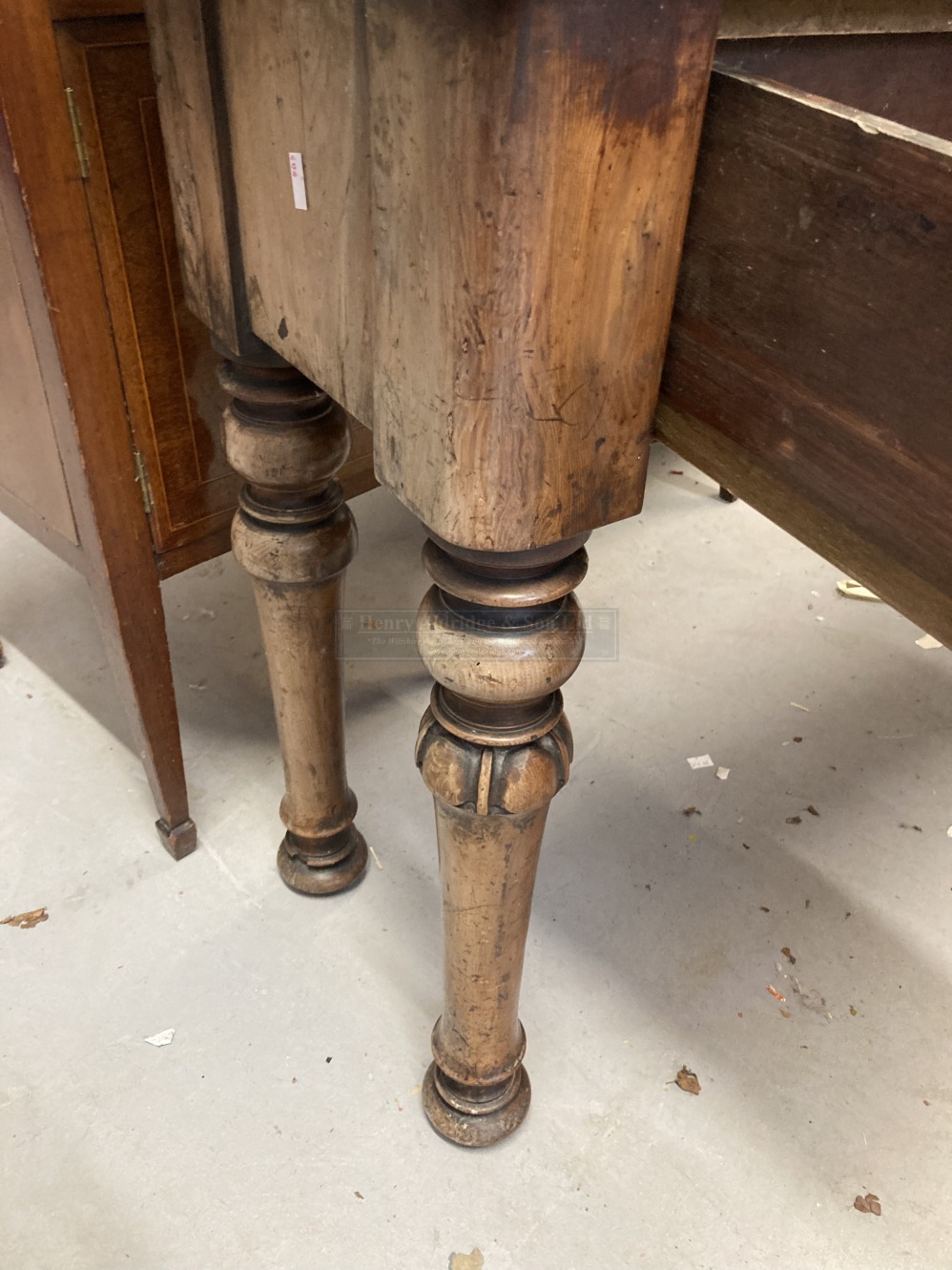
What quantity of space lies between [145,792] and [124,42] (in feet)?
2.73

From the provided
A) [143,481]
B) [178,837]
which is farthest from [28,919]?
[143,481]

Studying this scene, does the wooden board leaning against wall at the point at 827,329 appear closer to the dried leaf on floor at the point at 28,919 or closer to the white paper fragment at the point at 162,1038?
the white paper fragment at the point at 162,1038

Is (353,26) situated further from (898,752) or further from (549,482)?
(898,752)

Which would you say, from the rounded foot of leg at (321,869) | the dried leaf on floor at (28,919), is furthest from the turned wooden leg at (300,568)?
the dried leaf on floor at (28,919)

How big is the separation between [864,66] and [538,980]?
890 mm

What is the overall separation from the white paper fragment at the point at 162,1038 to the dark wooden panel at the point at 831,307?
2.73 ft

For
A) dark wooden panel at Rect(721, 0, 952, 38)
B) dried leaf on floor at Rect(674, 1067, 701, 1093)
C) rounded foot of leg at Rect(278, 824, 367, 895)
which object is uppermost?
dark wooden panel at Rect(721, 0, 952, 38)

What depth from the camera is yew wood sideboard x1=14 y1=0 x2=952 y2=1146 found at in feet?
1.39

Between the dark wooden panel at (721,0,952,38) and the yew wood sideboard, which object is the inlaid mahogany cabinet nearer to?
the yew wood sideboard

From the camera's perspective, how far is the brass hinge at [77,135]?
2.56 feet

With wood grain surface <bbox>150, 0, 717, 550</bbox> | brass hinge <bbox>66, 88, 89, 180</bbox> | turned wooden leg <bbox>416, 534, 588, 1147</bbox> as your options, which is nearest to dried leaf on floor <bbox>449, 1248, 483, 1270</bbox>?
turned wooden leg <bbox>416, 534, 588, 1147</bbox>

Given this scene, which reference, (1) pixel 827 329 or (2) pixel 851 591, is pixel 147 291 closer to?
(1) pixel 827 329

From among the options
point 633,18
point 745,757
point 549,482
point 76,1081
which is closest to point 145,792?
point 76,1081

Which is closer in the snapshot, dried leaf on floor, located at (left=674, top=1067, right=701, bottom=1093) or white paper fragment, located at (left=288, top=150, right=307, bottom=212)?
white paper fragment, located at (left=288, top=150, right=307, bottom=212)
